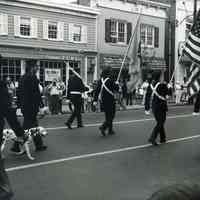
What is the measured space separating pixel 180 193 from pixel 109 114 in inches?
399

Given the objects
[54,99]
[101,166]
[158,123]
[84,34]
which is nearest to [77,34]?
Answer: [84,34]

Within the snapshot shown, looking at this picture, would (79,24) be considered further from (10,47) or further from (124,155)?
(124,155)

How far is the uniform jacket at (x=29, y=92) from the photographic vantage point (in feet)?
28.8

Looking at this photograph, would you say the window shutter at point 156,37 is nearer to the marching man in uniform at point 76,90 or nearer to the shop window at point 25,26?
the shop window at point 25,26

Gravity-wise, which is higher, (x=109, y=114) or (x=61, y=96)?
(x=61, y=96)

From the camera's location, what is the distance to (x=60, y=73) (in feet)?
91.5

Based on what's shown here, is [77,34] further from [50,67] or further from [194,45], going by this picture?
[194,45]

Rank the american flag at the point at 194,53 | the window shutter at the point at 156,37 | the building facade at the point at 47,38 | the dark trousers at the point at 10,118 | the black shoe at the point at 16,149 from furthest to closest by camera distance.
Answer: the window shutter at the point at 156,37 → the building facade at the point at 47,38 → the black shoe at the point at 16,149 → the american flag at the point at 194,53 → the dark trousers at the point at 10,118

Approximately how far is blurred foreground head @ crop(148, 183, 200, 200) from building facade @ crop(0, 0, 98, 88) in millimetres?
22428

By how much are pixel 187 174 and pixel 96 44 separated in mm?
23230

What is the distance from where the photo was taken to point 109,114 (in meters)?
11.9

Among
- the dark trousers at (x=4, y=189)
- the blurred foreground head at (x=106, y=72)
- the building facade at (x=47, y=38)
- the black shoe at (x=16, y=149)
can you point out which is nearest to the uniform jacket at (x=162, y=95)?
the blurred foreground head at (x=106, y=72)

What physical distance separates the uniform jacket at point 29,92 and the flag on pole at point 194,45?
3.24 m

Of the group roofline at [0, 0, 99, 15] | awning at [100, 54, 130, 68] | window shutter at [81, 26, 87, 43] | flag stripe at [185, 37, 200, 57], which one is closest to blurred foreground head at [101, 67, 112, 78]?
flag stripe at [185, 37, 200, 57]
